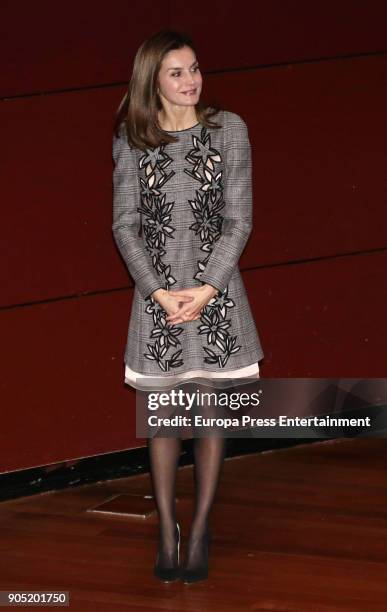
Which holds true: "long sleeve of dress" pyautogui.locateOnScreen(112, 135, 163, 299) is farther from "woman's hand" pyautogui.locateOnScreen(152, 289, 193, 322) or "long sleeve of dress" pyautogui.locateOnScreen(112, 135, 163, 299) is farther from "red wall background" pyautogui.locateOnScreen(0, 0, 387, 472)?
"red wall background" pyautogui.locateOnScreen(0, 0, 387, 472)

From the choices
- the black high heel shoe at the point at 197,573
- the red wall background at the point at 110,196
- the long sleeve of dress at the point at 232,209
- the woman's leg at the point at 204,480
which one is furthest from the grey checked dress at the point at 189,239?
the red wall background at the point at 110,196

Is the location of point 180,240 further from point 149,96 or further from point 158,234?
point 149,96

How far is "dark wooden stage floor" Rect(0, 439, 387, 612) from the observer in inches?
130

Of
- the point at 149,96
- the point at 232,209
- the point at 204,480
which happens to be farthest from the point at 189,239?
Answer: the point at 204,480

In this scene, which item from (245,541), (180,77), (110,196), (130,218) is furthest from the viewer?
(110,196)

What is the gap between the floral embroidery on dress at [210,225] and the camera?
330 cm

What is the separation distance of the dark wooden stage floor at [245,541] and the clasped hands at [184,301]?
75 centimetres

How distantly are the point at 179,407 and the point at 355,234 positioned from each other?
1.67m

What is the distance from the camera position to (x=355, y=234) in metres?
4.86

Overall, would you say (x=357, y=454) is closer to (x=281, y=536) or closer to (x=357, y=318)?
(x=357, y=318)

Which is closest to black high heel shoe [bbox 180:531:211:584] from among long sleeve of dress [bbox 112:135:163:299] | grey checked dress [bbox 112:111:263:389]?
grey checked dress [bbox 112:111:263:389]

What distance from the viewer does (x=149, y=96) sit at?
329cm

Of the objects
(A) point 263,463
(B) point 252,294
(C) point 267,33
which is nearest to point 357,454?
(A) point 263,463

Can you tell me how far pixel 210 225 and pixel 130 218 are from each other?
0.22 m
